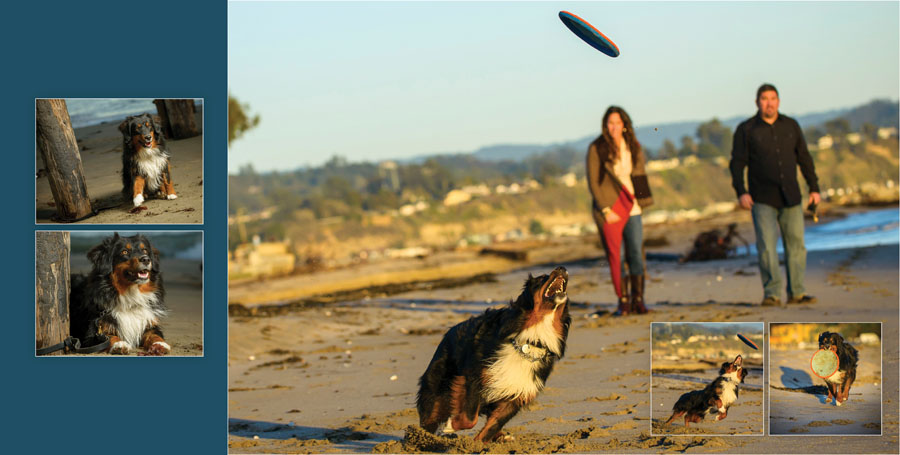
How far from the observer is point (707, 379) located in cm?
616

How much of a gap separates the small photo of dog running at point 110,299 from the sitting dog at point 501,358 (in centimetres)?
147

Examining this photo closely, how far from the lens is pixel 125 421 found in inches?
229

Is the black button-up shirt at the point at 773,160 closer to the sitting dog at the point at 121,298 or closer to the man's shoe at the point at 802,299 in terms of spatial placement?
the man's shoe at the point at 802,299

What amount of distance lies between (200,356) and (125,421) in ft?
1.80

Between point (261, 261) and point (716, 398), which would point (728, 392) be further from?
point (261, 261)

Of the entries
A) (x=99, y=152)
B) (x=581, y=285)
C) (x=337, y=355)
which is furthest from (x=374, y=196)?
(x=99, y=152)

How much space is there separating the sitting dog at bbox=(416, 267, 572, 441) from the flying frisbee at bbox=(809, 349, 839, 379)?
71.1 inches

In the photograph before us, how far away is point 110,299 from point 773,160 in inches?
208

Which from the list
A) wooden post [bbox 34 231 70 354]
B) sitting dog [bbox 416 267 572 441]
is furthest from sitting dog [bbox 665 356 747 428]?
wooden post [bbox 34 231 70 354]

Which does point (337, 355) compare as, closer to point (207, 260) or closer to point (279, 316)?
point (279, 316)

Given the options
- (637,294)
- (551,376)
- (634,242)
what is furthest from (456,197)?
(551,376)

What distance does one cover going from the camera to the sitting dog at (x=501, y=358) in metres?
5.05

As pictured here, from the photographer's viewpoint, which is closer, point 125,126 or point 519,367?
point 519,367

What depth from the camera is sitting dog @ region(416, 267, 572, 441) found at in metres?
5.05
